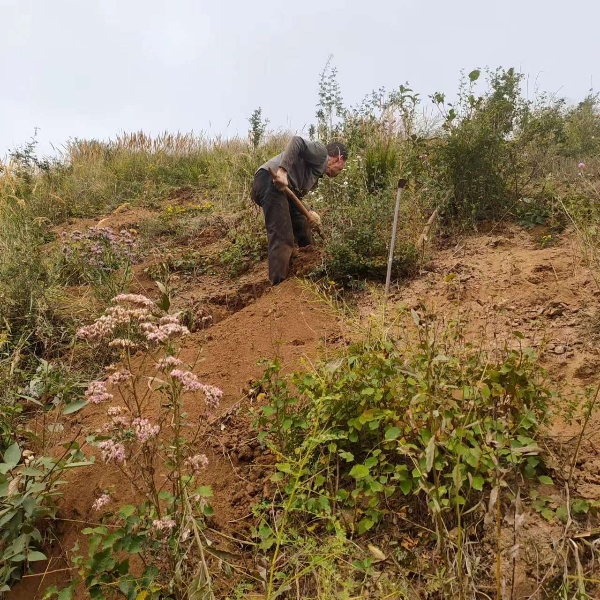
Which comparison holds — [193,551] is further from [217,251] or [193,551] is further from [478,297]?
[217,251]

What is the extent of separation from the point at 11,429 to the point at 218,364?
124cm

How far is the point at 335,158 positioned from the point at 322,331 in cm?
243

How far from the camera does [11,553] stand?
1.78 meters

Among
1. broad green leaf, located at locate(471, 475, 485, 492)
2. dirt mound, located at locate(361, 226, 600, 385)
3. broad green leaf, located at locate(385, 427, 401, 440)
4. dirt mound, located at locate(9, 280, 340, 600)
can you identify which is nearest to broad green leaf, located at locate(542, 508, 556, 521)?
broad green leaf, located at locate(471, 475, 485, 492)

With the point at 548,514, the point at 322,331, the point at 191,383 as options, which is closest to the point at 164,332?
the point at 191,383

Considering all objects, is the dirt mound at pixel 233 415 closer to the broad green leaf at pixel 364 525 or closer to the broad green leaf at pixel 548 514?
the broad green leaf at pixel 364 525

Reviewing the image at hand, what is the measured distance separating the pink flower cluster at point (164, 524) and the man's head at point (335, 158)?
418cm

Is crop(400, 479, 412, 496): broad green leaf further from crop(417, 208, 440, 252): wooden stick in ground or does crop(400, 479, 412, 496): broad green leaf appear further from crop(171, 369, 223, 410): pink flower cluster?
crop(417, 208, 440, 252): wooden stick in ground

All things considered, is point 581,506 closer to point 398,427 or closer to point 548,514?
point 548,514

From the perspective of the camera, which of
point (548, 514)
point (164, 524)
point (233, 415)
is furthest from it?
point (233, 415)

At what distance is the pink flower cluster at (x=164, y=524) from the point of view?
1.59m

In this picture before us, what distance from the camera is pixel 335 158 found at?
16.8 ft

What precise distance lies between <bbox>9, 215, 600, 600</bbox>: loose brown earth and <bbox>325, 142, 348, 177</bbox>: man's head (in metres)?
1.12

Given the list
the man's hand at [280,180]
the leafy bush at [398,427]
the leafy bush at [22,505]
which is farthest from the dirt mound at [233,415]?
A: the man's hand at [280,180]
